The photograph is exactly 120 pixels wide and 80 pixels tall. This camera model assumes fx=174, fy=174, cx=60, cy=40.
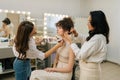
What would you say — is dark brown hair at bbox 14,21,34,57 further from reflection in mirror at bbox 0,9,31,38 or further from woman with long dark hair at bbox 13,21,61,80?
reflection in mirror at bbox 0,9,31,38

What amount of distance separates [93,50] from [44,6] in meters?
3.13

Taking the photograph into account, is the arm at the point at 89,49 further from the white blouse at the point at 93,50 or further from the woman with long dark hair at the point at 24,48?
the woman with long dark hair at the point at 24,48

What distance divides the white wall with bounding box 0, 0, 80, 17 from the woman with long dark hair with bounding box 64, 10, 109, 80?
2679mm

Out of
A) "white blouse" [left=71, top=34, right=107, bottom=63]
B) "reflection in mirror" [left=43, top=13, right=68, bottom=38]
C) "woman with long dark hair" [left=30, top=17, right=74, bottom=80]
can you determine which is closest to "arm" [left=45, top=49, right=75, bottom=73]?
"woman with long dark hair" [left=30, top=17, right=74, bottom=80]

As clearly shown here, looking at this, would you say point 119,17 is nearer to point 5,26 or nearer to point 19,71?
point 5,26

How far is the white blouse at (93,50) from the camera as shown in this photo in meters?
1.41

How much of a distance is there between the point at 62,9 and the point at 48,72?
336 cm

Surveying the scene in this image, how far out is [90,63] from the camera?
149 centimetres

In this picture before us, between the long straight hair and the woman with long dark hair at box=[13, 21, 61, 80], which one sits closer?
the long straight hair

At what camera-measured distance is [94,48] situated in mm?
1410

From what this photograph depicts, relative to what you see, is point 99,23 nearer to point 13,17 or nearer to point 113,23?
point 13,17

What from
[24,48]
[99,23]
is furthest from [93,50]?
[24,48]

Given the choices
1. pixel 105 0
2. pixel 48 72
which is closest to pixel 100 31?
pixel 48 72

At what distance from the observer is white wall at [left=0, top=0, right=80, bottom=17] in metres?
3.83
